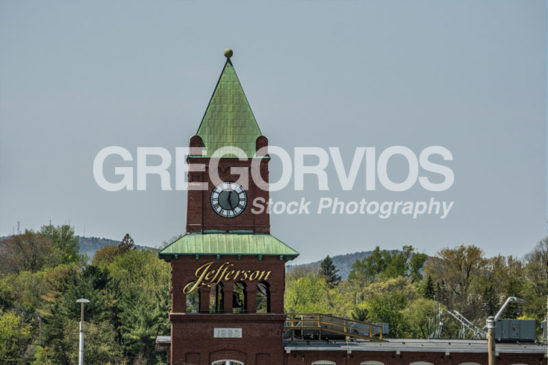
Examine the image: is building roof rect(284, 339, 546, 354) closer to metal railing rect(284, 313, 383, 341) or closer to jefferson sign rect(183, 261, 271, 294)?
metal railing rect(284, 313, 383, 341)

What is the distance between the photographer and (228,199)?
234 ft

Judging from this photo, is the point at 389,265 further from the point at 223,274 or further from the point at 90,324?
the point at 223,274

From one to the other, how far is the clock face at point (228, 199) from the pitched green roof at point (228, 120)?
2123mm

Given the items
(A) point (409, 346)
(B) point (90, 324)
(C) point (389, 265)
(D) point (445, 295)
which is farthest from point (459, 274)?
(A) point (409, 346)

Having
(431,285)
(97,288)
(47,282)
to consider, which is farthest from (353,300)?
(97,288)

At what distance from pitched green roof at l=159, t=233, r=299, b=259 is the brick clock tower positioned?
0.19 ft

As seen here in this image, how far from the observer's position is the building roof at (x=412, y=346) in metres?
69.3

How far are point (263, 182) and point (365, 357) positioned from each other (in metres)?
12.0

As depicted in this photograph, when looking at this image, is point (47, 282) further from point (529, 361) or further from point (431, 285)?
point (529, 361)

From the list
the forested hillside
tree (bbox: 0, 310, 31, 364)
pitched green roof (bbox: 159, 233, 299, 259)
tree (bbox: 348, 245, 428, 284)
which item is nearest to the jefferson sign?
pitched green roof (bbox: 159, 233, 299, 259)

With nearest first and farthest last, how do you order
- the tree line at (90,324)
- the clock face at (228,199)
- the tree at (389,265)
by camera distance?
the clock face at (228,199), the tree line at (90,324), the tree at (389,265)

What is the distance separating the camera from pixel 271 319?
6906 centimetres

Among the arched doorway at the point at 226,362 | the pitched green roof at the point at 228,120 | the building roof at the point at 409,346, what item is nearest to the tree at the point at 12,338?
the building roof at the point at 409,346

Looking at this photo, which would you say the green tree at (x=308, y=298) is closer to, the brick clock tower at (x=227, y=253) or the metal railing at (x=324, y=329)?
the metal railing at (x=324, y=329)
